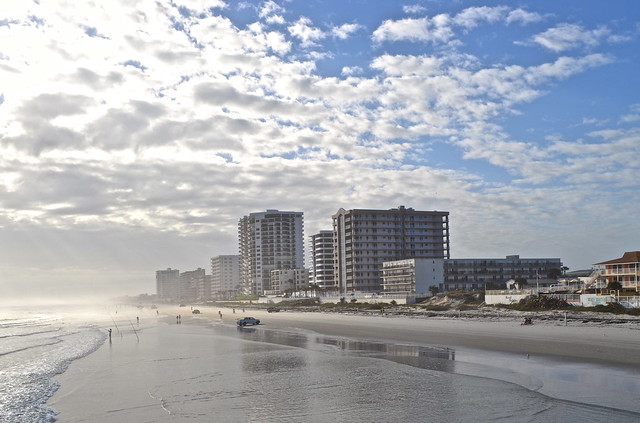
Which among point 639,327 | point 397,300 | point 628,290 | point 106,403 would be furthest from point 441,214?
point 106,403

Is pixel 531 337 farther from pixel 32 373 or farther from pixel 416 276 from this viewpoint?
pixel 416 276

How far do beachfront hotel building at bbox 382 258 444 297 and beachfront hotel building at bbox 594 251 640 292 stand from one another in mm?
61208

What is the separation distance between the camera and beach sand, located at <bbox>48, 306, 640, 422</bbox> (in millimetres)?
22359

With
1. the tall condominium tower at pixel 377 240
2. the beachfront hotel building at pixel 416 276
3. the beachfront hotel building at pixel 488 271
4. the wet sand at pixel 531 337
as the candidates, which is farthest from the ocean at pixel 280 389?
the tall condominium tower at pixel 377 240

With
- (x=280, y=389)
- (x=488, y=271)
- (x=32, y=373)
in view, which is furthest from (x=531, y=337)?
(x=488, y=271)

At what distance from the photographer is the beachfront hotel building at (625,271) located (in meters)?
77.5

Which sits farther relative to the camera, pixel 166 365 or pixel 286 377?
pixel 166 365

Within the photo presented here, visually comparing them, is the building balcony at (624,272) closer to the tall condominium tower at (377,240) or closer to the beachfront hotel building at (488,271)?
the beachfront hotel building at (488,271)

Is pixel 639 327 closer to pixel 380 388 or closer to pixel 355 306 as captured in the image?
pixel 380 388

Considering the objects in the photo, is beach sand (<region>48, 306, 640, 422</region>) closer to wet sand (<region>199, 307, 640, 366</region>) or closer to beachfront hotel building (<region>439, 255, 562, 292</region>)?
wet sand (<region>199, 307, 640, 366</region>)

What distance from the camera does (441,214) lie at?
179125mm

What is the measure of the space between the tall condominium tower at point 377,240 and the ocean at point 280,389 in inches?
5011

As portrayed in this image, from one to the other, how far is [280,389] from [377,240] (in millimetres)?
148778

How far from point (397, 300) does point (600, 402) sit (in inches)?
3923
